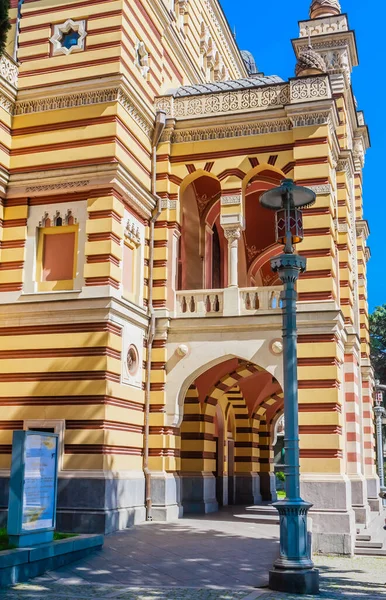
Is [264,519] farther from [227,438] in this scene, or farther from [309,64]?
[309,64]

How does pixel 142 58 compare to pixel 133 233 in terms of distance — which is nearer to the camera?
pixel 133 233

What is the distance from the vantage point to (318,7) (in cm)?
2642

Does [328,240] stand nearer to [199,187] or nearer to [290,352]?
[199,187]

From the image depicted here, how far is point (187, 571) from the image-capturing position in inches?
466

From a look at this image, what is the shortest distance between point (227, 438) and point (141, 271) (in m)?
9.61

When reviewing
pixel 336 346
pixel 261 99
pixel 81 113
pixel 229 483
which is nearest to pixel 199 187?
pixel 261 99

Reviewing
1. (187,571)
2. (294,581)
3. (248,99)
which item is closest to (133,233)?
(248,99)

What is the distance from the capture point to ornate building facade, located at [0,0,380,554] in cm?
1652

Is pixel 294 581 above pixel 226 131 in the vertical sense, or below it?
below

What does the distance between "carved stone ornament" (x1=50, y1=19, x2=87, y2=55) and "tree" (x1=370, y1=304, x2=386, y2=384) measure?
4690cm

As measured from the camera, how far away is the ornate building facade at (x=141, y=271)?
54.2 ft

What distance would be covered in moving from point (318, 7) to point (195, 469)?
1748 cm

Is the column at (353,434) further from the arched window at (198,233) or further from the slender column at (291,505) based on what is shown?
the slender column at (291,505)

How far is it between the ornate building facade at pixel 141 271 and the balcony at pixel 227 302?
43 mm
